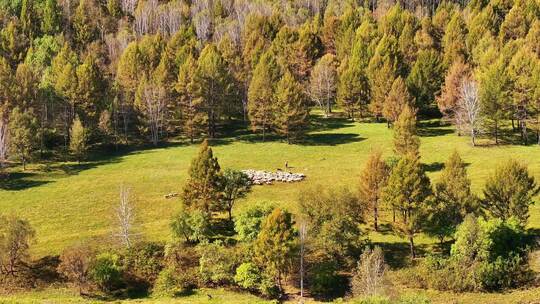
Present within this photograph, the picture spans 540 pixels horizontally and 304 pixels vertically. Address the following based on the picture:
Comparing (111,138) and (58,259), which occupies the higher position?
(111,138)

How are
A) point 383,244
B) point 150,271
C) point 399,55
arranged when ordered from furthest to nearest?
point 399,55, point 383,244, point 150,271

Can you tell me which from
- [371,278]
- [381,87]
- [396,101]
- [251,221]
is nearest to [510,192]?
[371,278]

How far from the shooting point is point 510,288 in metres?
48.0

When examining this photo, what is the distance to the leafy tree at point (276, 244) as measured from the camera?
160 feet

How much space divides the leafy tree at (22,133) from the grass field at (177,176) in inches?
130

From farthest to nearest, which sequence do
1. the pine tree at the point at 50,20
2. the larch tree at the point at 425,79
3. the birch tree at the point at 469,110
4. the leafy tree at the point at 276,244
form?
the pine tree at the point at 50,20 → the larch tree at the point at 425,79 → the birch tree at the point at 469,110 → the leafy tree at the point at 276,244

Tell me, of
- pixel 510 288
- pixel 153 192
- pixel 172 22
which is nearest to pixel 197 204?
pixel 153 192

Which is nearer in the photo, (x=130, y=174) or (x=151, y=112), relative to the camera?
(x=130, y=174)

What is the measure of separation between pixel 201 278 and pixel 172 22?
138373mm

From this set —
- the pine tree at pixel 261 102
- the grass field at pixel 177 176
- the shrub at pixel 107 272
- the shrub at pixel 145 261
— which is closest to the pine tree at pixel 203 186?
the grass field at pixel 177 176

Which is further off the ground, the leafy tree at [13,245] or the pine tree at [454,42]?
the pine tree at [454,42]

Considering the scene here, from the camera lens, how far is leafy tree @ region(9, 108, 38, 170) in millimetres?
80812

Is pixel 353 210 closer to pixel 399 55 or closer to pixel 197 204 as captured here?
pixel 197 204

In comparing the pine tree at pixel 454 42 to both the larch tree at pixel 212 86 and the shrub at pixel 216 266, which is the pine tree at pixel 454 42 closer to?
the larch tree at pixel 212 86
